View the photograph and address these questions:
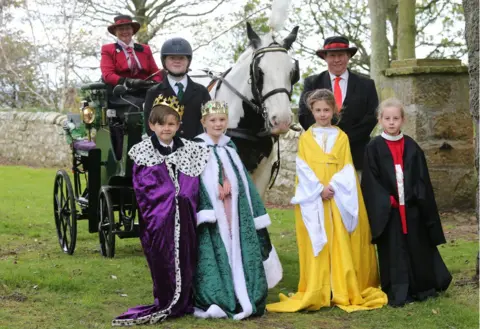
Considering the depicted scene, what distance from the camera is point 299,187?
585cm

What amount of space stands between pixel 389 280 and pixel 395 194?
629mm

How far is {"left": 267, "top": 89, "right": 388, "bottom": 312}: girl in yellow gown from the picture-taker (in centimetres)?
567

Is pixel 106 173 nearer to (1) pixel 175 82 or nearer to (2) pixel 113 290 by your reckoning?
(2) pixel 113 290

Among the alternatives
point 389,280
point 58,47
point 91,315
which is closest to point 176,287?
point 91,315

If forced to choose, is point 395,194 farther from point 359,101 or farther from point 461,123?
point 461,123

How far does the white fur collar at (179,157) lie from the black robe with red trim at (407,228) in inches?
50.0

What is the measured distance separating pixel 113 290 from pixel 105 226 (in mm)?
1404

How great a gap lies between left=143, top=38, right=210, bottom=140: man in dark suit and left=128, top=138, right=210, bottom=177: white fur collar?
2.24ft

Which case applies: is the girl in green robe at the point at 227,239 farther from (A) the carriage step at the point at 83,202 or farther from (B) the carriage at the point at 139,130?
(A) the carriage step at the point at 83,202

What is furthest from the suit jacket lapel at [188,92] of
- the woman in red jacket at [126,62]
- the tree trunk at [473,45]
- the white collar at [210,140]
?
the tree trunk at [473,45]

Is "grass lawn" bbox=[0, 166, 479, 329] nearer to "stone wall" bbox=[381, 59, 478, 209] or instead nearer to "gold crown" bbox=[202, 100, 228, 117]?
"stone wall" bbox=[381, 59, 478, 209]

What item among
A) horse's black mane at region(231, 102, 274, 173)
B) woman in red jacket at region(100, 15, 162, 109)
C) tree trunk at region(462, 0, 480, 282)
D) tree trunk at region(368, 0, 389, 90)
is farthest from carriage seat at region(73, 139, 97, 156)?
tree trunk at region(368, 0, 389, 90)

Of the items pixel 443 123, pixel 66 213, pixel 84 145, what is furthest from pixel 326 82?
pixel 443 123

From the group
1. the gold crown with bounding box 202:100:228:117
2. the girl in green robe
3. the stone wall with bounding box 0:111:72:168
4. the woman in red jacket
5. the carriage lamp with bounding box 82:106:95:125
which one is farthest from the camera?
the stone wall with bounding box 0:111:72:168
